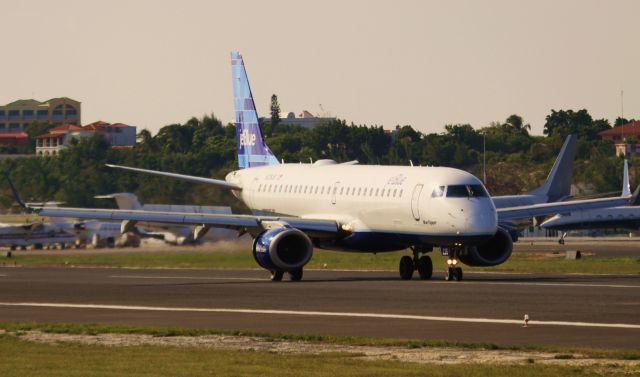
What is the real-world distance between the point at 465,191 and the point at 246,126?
783 inches

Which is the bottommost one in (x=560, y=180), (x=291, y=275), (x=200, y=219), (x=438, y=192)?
(x=291, y=275)

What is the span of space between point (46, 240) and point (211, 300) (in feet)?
190

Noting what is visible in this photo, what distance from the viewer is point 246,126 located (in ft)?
210

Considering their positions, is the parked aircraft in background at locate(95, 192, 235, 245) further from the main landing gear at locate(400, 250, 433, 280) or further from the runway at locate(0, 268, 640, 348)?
the main landing gear at locate(400, 250, 433, 280)

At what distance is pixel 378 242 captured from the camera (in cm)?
4972

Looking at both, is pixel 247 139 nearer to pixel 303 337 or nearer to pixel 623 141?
pixel 303 337

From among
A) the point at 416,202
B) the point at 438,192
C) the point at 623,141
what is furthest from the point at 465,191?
the point at 623,141

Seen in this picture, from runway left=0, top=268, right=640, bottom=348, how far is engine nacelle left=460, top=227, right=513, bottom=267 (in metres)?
0.66

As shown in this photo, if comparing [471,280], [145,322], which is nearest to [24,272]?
[471,280]

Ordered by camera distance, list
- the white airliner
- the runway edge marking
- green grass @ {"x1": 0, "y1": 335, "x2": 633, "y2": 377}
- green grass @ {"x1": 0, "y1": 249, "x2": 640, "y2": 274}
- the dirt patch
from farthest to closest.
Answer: green grass @ {"x1": 0, "y1": 249, "x2": 640, "y2": 274}, the white airliner, the runway edge marking, the dirt patch, green grass @ {"x1": 0, "y1": 335, "x2": 633, "y2": 377}

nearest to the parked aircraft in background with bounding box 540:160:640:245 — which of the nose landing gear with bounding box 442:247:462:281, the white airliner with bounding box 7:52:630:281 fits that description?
the white airliner with bounding box 7:52:630:281

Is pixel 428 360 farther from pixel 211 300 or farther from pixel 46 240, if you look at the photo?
pixel 46 240

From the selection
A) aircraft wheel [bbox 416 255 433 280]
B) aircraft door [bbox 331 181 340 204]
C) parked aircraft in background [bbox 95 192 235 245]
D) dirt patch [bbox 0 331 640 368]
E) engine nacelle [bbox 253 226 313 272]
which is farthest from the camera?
parked aircraft in background [bbox 95 192 235 245]

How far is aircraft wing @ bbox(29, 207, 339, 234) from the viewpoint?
162 ft
